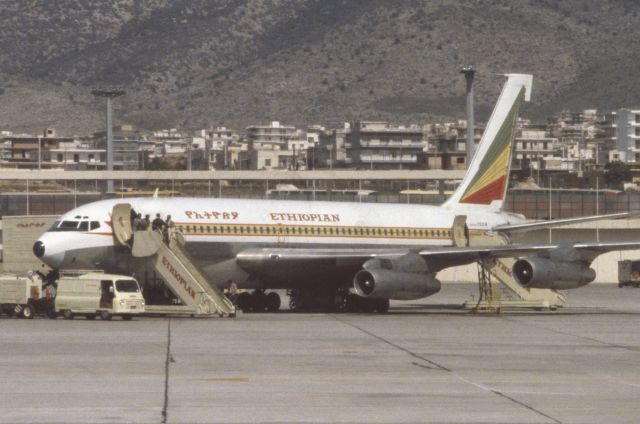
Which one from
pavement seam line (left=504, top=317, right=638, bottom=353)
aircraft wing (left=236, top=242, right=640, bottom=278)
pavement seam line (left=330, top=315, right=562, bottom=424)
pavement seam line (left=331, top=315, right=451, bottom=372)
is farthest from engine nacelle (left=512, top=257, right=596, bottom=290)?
pavement seam line (left=330, top=315, right=562, bottom=424)

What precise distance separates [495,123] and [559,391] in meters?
36.1

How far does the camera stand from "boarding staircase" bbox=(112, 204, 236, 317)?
49.8 m

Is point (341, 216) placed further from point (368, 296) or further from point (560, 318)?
point (560, 318)

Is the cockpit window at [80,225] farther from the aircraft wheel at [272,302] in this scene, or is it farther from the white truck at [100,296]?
the aircraft wheel at [272,302]

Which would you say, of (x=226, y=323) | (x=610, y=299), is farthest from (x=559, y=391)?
(x=610, y=299)

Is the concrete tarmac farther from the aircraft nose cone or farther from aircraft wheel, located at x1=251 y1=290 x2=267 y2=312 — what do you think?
aircraft wheel, located at x1=251 y1=290 x2=267 y2=312

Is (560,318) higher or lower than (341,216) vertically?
lower

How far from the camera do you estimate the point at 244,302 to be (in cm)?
5747

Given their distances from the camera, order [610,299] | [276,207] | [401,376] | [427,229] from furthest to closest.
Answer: [610,299] < [427,229] < [276,207] < [401,376]

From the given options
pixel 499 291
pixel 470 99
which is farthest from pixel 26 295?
pixel 470 99

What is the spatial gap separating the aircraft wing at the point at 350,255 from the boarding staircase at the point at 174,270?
3.16 m

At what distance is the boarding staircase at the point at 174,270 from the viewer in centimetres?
4984

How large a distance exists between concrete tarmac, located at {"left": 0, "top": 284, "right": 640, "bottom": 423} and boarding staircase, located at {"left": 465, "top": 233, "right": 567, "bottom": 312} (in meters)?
8.38

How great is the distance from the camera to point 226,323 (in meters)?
46.8
